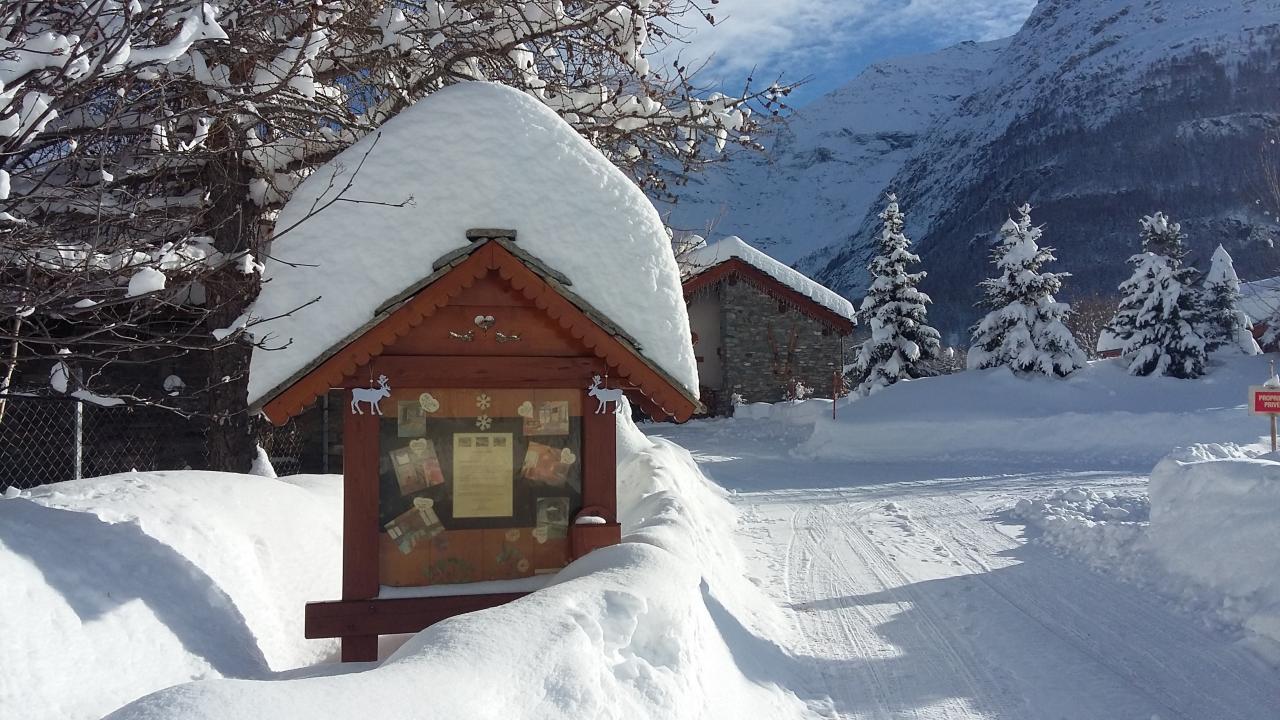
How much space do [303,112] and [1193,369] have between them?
2843 cm

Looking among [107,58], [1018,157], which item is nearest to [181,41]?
[107,58]

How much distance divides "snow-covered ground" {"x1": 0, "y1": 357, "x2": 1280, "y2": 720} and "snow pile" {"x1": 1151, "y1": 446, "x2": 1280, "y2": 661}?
0.02 m

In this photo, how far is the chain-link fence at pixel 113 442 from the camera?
9.80 meters

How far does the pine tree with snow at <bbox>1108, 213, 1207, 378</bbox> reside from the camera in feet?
86.0

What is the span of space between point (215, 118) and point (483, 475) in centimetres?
330

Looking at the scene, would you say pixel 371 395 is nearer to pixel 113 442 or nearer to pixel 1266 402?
pixel 113 442

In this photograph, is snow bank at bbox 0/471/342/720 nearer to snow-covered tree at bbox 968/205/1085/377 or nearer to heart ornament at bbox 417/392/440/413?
heart ornament at bbox 417/392/440/413

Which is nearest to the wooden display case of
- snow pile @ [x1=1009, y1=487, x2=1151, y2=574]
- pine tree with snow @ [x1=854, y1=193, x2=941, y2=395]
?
snow pile @ [x1=1009, y1=487, x2=1151, y2=574]

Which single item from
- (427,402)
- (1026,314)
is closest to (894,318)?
(1026,314)

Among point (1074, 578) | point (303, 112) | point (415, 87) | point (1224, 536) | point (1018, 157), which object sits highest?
point (1018, 157)

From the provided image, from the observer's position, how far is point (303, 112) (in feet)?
19.8

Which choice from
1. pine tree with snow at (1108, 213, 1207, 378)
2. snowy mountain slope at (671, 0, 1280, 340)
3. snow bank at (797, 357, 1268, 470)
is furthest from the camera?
snowy mountain slope at (671, 0, 1280, 340)

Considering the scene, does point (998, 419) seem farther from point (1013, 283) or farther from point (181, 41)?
point (181, 41)

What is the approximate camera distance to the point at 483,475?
4.85 metres
